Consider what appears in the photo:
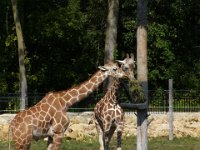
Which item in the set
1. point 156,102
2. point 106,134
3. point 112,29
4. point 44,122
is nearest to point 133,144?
point 106,134

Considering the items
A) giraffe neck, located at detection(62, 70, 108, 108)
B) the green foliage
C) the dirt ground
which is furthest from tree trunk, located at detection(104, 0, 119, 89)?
the green foliage

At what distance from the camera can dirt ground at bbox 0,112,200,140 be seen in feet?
62.0

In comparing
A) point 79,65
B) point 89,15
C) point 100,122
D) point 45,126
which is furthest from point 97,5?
point 45,126

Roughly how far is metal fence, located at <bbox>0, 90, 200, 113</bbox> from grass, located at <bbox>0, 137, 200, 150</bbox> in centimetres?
277

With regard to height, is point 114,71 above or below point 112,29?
below

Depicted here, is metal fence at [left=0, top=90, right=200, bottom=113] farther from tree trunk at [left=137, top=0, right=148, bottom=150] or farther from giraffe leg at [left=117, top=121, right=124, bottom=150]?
tree trunk at [left=137, top=0, right=148, bottom=150]

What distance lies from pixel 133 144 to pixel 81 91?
5547 mm

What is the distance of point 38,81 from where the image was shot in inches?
1296

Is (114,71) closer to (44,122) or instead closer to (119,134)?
(119,134)

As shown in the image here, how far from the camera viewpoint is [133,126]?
1966 cm

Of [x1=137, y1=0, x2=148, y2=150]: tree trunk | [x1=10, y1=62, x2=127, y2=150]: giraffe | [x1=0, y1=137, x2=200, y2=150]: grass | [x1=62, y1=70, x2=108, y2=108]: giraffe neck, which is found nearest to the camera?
[x1=137, y1=0, x2=148, y2=150]: tree trunk

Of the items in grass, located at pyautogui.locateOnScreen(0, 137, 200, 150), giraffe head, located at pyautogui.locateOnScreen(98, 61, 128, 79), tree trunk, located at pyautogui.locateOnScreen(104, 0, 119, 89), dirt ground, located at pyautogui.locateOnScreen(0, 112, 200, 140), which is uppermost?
tree trunk, located at pyautogui.locateOnScreen(104, 0, 119, 89)

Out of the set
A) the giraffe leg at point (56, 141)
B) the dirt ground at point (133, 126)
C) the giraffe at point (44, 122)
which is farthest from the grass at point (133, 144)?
the giraffe leg at point (56, 141)

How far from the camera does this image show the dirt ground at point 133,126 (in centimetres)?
1891
